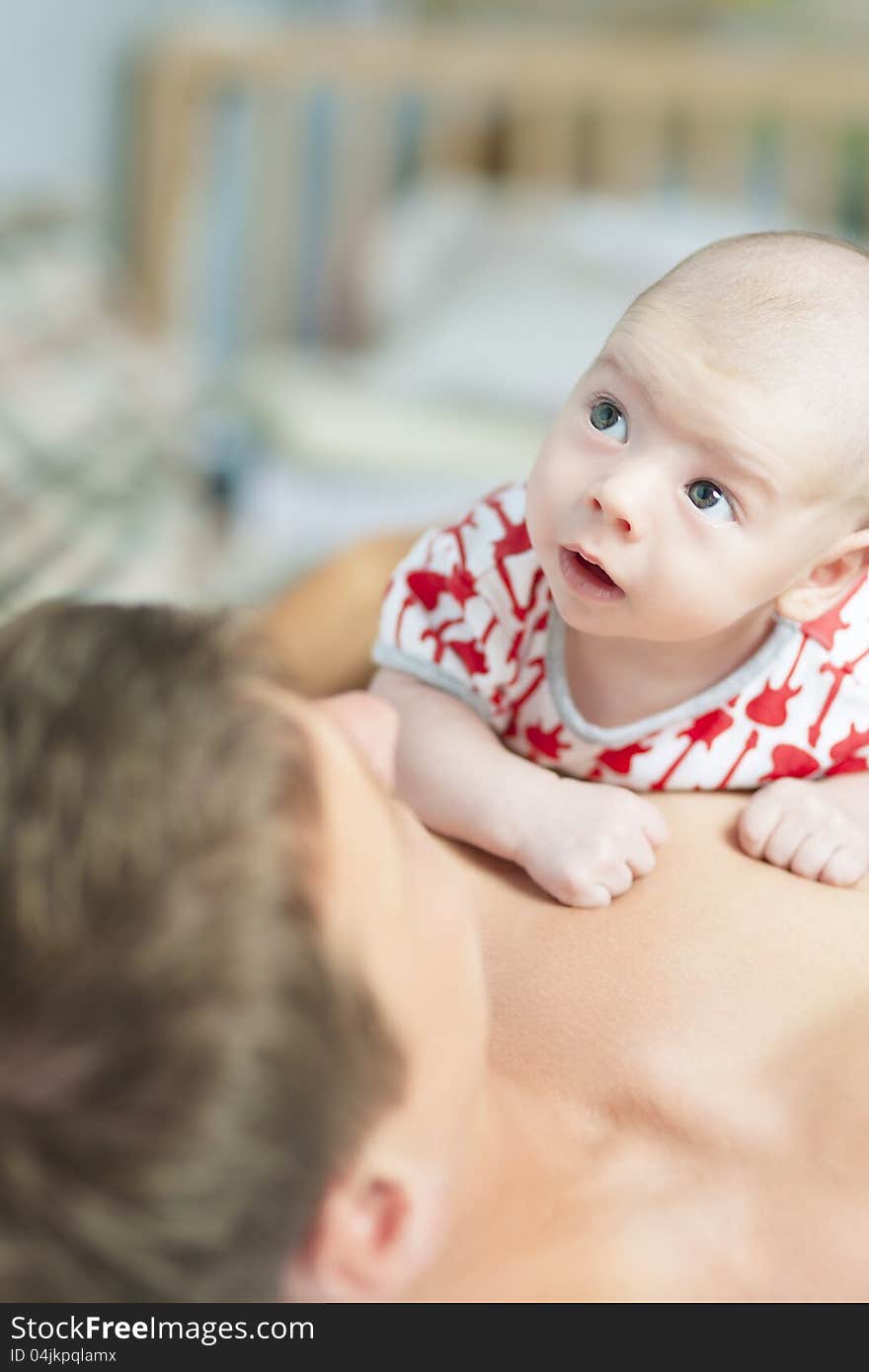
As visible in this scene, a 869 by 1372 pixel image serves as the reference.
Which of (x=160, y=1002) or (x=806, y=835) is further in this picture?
(x=806, y=835)

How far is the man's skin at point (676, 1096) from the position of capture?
2.23 ft

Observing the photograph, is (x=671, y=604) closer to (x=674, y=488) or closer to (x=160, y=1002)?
(x=674, y=488)

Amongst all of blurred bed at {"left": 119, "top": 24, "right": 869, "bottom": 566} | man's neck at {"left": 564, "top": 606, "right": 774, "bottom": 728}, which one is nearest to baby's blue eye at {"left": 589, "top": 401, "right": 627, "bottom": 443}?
man's neck at {"left": 564, "top": 606, "right": 774, "bottom": 728}

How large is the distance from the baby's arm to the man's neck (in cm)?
5

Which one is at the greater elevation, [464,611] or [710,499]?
[710,499]

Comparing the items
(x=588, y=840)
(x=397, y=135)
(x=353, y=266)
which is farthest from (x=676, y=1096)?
(x=397, y=135)

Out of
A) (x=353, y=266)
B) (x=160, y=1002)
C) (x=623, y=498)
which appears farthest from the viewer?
(x=353, y=266)

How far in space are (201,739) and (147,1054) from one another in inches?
4.3

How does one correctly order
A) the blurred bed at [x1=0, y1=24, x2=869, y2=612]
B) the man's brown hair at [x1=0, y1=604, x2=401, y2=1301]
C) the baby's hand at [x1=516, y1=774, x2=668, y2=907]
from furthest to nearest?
1. the blurred bed at [x1=0, y1=24, x2=869, y2=612]
2. the baby's hand at [x1=516, y1=774, x2=668, y2=907]
3. the man's brown hair at [x1=0, y1=604, x2=401, y2=1301]

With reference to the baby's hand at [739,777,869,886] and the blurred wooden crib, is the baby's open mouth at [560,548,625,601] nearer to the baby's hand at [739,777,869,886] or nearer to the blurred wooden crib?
the baby's hand at [739,777,869,886]

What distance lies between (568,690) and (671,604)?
13 cm

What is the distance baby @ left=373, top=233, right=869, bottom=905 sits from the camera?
743mm

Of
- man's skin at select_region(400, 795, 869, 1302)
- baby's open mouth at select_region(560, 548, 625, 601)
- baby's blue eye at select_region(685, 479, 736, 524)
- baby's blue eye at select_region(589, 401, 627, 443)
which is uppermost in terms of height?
baby's blue eye at select_region(589, 401, 627, 443)

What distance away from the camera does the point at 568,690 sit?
880mm
